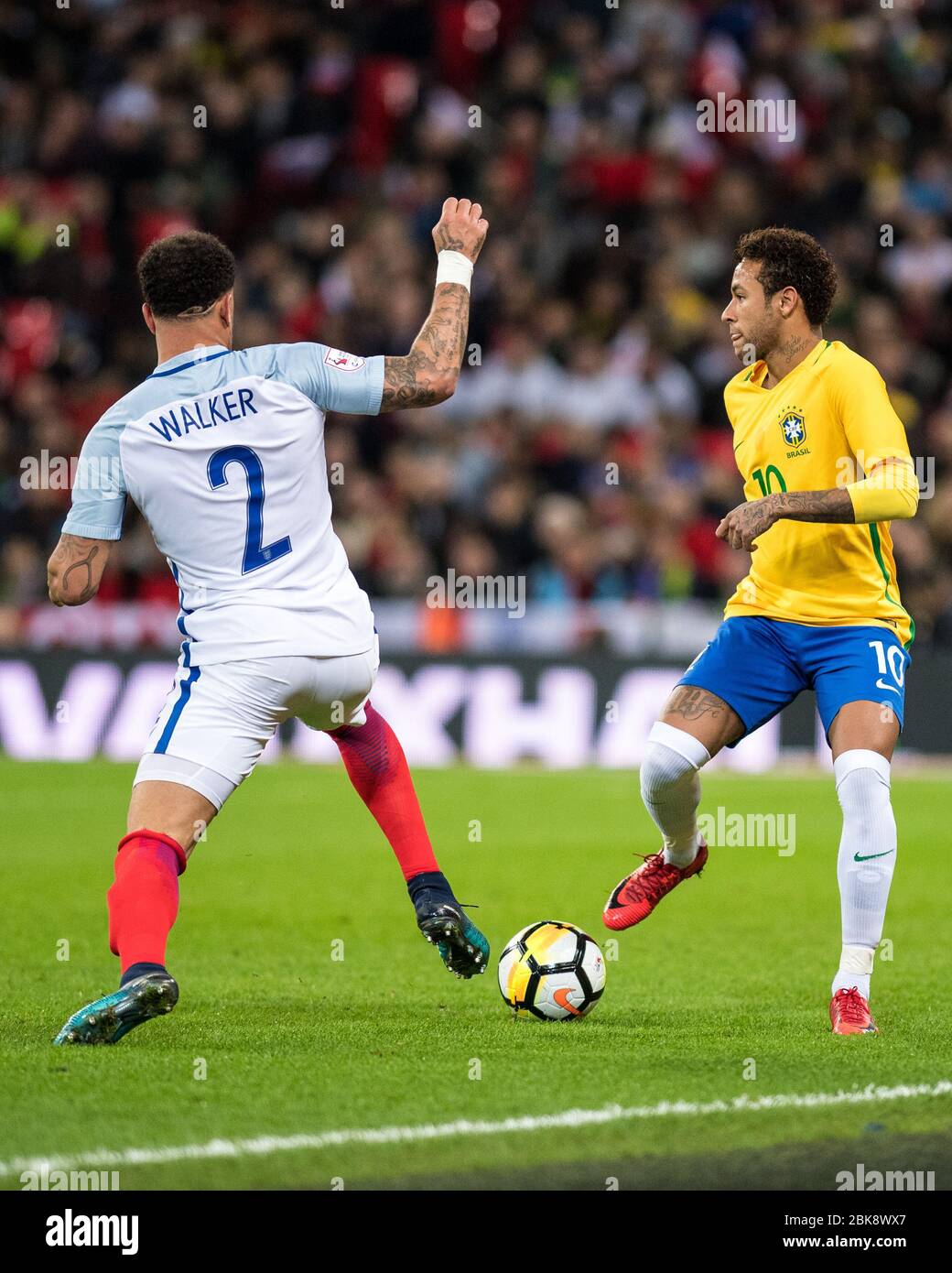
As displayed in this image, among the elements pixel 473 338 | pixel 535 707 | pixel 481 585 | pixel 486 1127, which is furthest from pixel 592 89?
pixel 486 1127

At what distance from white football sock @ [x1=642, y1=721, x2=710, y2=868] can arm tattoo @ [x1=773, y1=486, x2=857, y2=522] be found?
915mm

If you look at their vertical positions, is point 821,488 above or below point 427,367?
below

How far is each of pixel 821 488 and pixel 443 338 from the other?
4.53 feet

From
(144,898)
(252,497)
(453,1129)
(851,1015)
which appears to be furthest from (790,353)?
(453,1129)

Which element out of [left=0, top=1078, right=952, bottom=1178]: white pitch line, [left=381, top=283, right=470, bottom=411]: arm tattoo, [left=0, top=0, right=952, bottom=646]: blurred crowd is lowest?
[left=0, top=1078, right=952, bottom=1178]: white pitch line

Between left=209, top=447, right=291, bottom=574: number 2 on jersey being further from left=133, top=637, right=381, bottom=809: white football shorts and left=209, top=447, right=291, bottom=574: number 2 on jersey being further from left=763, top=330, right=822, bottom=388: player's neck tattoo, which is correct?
left=763, top=330, right=822, bottom=388: player's neck tattoo

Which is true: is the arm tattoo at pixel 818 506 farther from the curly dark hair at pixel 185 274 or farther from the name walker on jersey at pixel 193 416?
the curly dark hair at pixel 185 274

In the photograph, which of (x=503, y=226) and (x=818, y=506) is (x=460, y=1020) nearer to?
(x=818, y=506)

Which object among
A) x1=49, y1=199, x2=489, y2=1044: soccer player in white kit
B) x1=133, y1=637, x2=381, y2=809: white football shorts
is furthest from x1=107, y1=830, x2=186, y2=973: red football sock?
x1=133, y1=637, x2=381, y2=809: white football shorts

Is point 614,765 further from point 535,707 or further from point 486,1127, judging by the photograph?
point 486,1127

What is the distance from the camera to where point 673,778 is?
6133mm

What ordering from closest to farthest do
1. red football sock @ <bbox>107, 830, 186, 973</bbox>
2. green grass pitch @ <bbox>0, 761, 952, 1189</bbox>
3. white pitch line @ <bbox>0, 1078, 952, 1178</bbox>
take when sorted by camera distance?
white pitch line @ <bbox>0, 1078, 952, 1178</bbox> → green grass pitch @ <bbox>0, 761, 952, 1189</bbox> → red football sock @ <bbox>107, 830, 186, 973</bbox>

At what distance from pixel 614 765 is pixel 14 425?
6.31m

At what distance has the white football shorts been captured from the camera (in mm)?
5293
